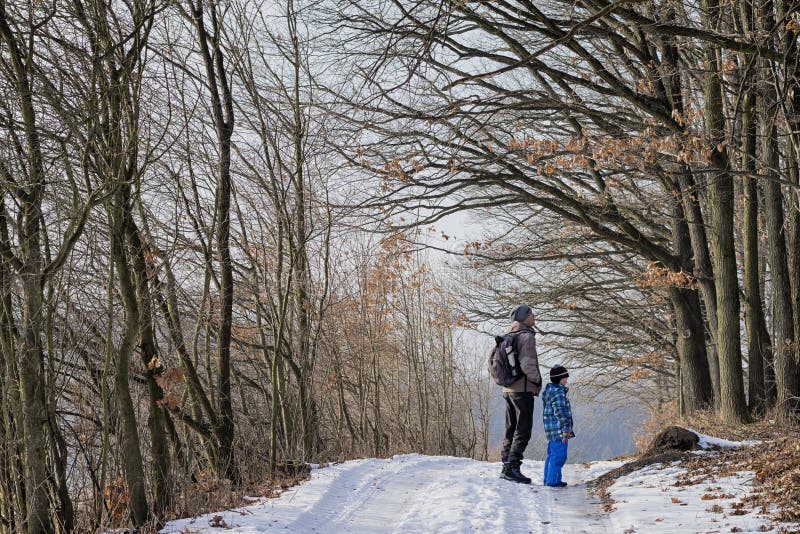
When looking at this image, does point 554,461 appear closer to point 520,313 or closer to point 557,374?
point 557,374

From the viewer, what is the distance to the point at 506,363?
834 cm

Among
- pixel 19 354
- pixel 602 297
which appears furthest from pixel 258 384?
pixel 602 297

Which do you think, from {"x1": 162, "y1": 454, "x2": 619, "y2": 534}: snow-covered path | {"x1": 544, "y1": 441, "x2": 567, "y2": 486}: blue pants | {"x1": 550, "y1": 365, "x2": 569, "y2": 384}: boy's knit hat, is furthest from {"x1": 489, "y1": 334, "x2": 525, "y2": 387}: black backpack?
{"x1": 162, "y1": 454, "x2": 619, "y2": 534}: snow-covered path

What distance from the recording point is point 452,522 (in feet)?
20.4

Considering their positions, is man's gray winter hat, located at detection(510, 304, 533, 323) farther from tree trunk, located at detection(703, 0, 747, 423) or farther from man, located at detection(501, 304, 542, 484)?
tree trunk, located at detection(703, 0, 747, 423)

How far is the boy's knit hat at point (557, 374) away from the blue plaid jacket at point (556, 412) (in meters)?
0.06

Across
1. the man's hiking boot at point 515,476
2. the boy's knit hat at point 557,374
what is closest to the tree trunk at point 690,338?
the boy's knit hat at point 557,374

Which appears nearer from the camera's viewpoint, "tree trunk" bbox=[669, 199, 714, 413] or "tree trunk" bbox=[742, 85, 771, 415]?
"tree trunk" bbox=[742, 85, 771, 415]

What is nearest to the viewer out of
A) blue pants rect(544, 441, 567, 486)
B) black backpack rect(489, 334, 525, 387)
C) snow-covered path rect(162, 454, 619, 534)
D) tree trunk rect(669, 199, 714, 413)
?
snow-covered path rect(162, 454, 619, 534)

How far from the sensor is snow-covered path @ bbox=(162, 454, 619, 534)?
20.1 feet

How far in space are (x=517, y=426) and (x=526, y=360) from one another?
794mm

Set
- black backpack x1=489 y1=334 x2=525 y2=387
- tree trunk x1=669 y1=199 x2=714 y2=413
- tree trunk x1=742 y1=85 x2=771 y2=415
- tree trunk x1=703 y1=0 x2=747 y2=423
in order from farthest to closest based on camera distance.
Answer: tree trunk x1=669 y1=199 x2=714 y2=413 < tree trunk x1=742 y1=85 x2=771 y2=415 < tree trunk x1=703 y1=0 x2=747 y2=423 < black backpack x1=489 y1=334 x2=525 y2=387

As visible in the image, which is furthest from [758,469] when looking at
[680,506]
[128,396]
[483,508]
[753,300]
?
[128,396]

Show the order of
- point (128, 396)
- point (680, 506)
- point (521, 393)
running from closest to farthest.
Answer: point (680, 506) < point (128, 396) < point (521, 393)
